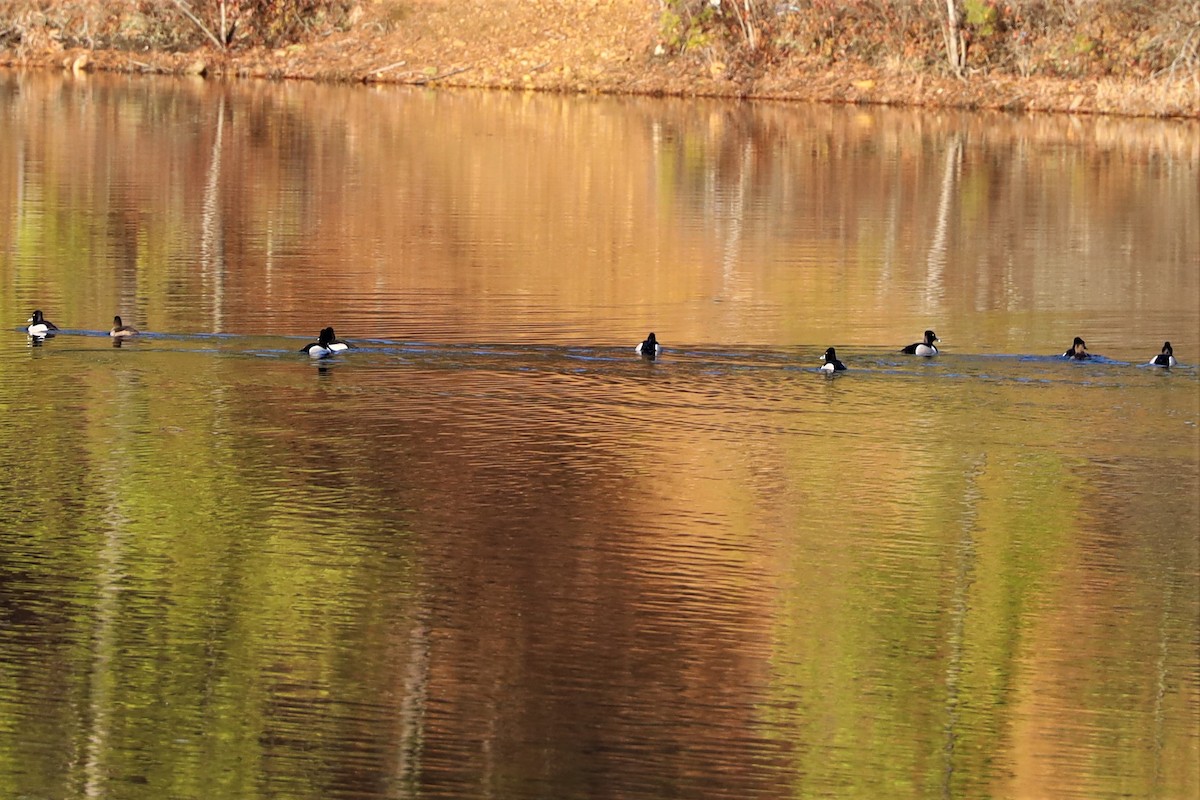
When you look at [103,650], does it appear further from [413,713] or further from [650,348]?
[650,348]

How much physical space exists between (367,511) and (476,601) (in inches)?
108

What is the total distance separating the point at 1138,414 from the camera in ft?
75.8

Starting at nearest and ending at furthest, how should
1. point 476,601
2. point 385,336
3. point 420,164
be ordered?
point 476,601, point 385,336, point 420,164

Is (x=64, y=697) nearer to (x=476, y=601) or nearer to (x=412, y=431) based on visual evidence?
(x=476, y=601)

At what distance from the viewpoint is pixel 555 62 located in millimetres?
78500

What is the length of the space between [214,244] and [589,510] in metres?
17.6

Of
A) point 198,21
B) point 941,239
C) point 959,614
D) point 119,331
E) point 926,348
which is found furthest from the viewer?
point 198,21

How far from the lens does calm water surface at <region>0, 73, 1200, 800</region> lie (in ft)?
43.8

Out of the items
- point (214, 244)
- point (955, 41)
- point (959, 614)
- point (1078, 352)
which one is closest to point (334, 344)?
point (1078, 352)

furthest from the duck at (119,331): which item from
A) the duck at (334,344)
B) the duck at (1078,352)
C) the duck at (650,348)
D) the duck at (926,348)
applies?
the duck at (1078,352)

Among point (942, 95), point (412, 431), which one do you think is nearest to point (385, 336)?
point (412, 431)

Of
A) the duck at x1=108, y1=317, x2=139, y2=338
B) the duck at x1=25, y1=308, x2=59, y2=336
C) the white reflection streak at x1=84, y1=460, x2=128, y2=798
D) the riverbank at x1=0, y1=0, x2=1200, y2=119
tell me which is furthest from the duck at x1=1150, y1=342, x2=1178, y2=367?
the riverbank at x1=0, y1=0, x2=1200, y2=119

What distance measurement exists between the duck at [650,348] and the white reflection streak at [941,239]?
6.47m

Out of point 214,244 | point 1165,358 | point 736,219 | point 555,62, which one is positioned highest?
point 555,62
